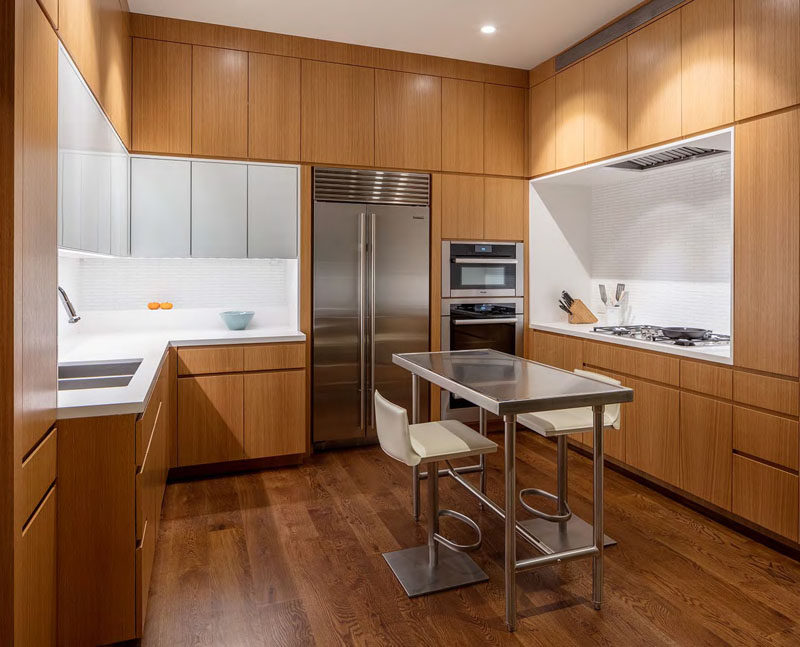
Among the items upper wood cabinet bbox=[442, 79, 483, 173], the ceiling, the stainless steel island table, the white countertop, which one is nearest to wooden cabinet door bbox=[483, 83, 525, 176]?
upper wood cabinet bbox=[442, 79, 483, 173]

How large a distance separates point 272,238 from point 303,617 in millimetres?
2565

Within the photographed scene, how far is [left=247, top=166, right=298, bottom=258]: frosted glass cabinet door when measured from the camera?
3.96 meters

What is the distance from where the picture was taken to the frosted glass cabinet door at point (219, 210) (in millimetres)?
A: 3832

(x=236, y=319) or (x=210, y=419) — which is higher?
(x=236, y=319)

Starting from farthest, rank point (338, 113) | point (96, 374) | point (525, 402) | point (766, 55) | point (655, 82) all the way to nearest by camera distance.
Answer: point (338, 113) < point (655, 82) < point (96, 374) < point (766, 55) < point (525, 402)

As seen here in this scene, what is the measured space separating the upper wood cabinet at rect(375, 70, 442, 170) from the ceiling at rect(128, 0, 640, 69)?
9.6 inches

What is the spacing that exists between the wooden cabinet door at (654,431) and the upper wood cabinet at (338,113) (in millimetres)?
2494

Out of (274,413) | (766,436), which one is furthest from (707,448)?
(274,413)

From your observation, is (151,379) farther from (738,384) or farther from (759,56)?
(759,56)

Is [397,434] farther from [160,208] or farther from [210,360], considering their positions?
[160,208]

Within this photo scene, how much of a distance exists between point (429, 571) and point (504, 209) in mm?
3031

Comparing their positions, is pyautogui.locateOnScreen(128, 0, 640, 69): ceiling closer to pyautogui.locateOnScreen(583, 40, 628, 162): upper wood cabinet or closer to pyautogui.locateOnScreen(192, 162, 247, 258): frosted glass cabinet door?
pyautogui.locateOnScreen(583, 40, 628, 162): upper wood cabinet

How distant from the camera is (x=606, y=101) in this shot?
3.77 m

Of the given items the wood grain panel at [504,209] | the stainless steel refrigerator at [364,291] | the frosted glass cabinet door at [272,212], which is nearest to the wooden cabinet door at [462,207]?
the wood grain panel at [504,209]
